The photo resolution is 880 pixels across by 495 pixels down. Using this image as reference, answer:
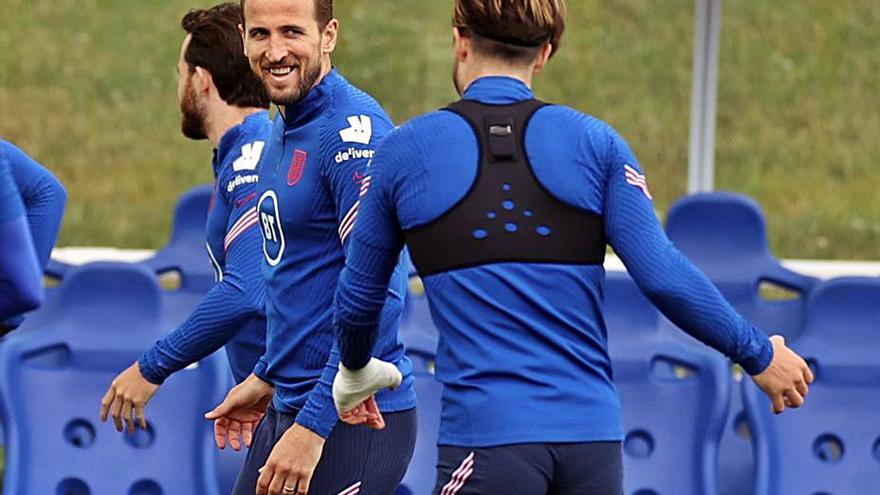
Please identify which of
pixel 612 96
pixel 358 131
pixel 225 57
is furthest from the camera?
pixel 612 96

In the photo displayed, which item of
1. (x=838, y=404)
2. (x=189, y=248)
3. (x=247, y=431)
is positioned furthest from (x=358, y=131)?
(x=189, y=248)

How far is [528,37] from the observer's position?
3061 mm

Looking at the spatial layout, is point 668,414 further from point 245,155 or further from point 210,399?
point 245,155

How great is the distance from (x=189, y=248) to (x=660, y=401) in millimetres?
2212

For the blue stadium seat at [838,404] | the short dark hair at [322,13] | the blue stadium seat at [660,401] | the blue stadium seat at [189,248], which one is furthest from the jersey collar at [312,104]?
the blue stadium seat at [189,248]

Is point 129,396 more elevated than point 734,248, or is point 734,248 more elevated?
point 129,396

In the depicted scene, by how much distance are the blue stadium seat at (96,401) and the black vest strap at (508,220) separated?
2.79 meters

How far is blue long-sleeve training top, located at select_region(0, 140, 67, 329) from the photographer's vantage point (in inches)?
170

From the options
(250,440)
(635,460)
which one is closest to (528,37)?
(250,440)

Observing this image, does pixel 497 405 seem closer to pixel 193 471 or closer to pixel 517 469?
pixel 517 469

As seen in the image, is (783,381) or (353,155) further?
(353,155)

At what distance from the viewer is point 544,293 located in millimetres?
2996

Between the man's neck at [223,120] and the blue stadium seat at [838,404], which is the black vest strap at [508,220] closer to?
the man's neck at [223,120]

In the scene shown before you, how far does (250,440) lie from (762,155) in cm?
768
